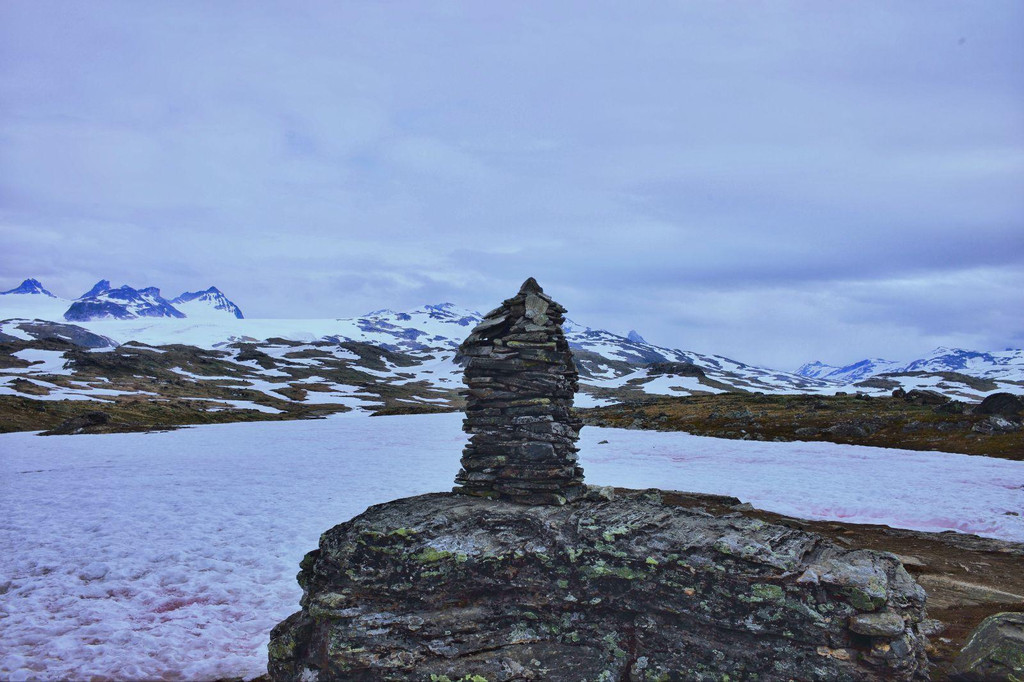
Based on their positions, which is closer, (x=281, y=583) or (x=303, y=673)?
(x=303, y=673)

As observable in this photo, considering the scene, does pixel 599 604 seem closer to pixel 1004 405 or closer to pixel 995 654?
pixel 995 654

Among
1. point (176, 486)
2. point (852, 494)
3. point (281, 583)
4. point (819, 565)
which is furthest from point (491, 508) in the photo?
point (176, 486)

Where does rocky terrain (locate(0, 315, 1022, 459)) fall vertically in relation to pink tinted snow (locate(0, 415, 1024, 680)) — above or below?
above

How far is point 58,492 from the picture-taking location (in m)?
32.0

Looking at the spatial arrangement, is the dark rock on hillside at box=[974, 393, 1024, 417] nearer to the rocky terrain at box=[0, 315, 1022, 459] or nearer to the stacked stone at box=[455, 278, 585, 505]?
the rocky terrain at box=[0, 315, 1022, 459]

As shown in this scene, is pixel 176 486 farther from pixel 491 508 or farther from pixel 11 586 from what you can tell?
pixel 491 508

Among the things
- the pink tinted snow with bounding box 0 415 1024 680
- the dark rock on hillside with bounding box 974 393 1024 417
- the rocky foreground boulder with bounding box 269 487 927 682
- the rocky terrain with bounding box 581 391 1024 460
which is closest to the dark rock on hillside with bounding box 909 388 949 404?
the rocky terrain with bounding box 581 391 1024 460

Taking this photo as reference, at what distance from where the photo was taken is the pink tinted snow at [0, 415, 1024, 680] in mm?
14977

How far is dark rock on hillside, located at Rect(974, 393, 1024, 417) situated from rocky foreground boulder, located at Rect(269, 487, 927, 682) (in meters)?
56.6

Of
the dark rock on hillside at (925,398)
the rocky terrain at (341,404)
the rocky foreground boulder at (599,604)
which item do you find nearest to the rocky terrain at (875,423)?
the dark rock on hillside at (925,398)

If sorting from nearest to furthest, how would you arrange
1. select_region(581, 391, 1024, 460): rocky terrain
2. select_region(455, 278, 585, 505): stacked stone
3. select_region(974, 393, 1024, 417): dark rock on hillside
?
select_region(455, 278, 585, 505): stacked stone → select_region(581, 391, 1024, 460): rocky terrain → select_region(974, 393, 1024, 417): dark rock on hillside

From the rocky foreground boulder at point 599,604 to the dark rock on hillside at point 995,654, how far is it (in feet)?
5.82

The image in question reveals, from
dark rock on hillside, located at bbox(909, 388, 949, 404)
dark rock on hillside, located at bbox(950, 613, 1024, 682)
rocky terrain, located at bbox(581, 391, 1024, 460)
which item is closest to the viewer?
dark rock on hillside, located at bbox(950, 613, 1024, 682)

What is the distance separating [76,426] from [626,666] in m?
82.5
